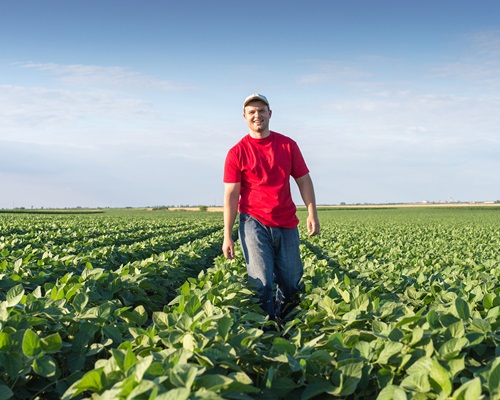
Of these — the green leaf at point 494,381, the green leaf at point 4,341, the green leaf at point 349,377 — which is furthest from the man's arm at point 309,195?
the green leaf at point 4,341

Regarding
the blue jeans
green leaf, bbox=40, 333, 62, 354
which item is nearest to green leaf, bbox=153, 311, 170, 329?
green leaf, bbox=40, 333, 62, 354

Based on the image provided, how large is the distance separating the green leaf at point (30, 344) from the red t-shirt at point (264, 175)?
2940mm

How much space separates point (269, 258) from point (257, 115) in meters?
1.55

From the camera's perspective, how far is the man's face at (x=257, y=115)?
482cm

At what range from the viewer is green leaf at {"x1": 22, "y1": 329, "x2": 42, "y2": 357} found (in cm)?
233

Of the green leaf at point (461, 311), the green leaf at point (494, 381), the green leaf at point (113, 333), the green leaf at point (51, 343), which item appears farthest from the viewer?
the green leaf at point (461, 311)

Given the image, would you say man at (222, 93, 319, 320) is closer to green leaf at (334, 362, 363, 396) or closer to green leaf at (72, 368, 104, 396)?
green leaf at (334, 362, 363, 396)

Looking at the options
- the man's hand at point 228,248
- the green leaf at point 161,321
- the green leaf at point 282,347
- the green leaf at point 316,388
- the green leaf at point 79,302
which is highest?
the man's hand at point 228,248

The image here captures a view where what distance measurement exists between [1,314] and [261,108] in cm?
310

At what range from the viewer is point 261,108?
483cm

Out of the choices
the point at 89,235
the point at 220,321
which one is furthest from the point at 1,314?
the point at 89,235

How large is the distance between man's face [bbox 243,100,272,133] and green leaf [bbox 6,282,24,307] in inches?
108

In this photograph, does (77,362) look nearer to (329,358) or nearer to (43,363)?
(43,363)

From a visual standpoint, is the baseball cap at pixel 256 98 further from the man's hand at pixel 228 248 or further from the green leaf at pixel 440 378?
the green leaf at pixel 440 378
